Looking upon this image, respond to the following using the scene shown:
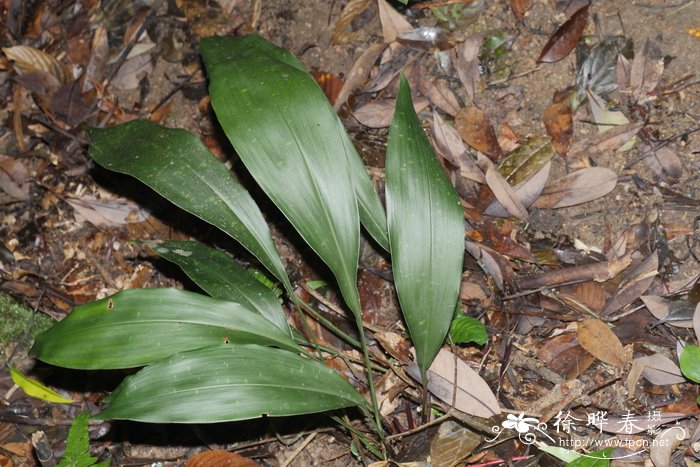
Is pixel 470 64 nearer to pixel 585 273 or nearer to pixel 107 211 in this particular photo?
pixel 585 273

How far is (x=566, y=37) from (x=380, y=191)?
2.21 feet

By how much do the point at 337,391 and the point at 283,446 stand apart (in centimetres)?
36

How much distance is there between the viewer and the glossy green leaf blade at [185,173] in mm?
1522

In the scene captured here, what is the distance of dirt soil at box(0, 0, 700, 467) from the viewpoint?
63.8 inches

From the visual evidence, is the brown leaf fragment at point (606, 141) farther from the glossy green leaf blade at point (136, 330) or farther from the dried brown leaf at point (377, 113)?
the glossy green leaf blade at point (136, 330)

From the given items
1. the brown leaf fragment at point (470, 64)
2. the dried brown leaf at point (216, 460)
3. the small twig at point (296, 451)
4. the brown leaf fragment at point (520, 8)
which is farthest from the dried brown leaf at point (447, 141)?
the dried brown leaf at point (216, 460)

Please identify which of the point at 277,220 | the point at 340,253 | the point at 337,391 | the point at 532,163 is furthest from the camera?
the point at 277,220

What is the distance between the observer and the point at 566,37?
1.89 meters

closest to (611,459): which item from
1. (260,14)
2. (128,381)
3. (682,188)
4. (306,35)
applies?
(682,188)

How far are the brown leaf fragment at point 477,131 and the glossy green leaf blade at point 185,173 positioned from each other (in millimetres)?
670

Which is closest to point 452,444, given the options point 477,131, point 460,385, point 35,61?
point 460,385

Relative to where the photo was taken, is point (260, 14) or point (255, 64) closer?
point (255, 64)

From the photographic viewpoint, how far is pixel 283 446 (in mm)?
1683

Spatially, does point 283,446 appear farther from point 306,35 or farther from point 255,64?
point 306,35
